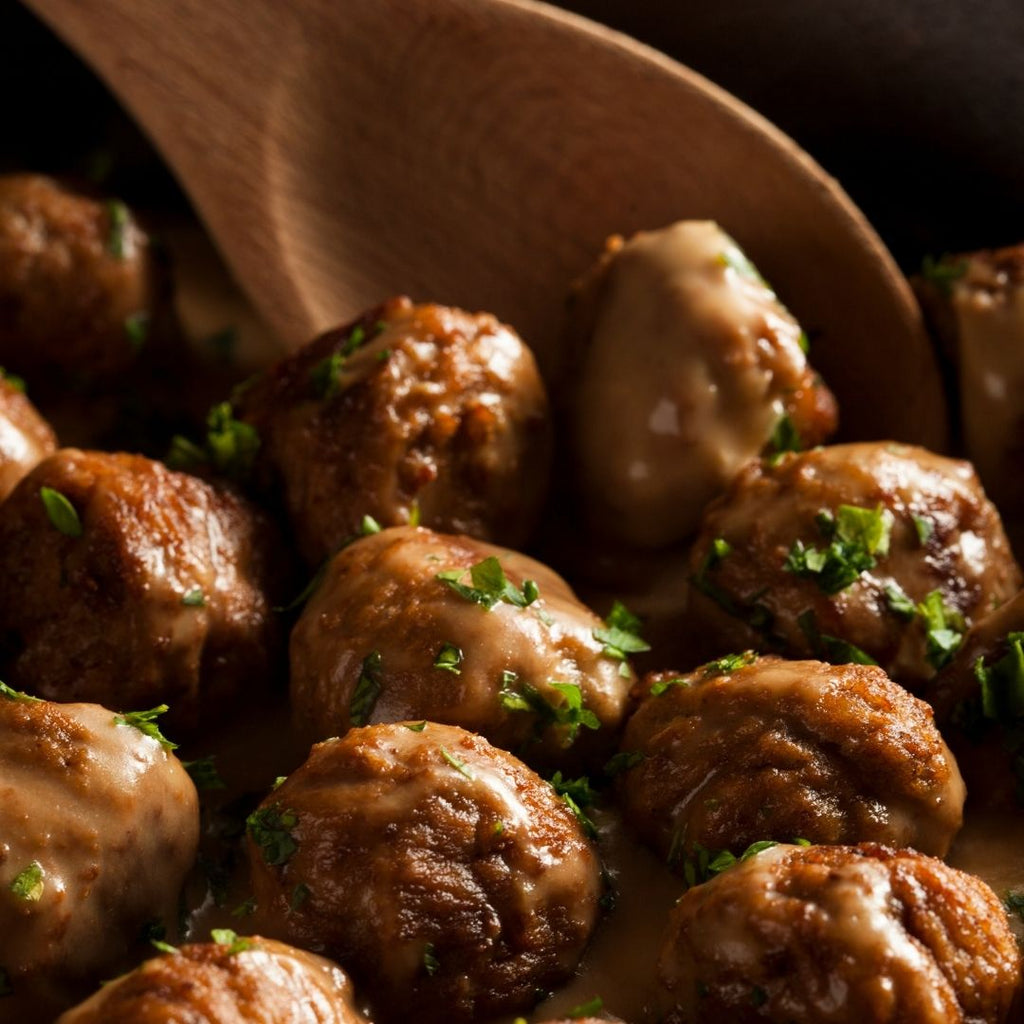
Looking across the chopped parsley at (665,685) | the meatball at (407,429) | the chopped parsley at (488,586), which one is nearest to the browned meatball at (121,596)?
the meatball at (407,429)

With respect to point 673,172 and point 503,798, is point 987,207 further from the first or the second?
point 503,798

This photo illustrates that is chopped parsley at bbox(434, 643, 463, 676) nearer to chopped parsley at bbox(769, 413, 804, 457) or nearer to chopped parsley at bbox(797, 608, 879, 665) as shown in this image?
chopped parsley at bbox(797, 608, 879, 665)

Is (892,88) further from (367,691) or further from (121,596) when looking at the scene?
(121,596)

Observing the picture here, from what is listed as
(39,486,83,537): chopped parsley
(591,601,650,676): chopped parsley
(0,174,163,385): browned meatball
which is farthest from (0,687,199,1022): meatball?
(0,174,163,385): browned meatball

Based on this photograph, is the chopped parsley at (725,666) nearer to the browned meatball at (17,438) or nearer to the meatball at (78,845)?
the meatball at (78,845)

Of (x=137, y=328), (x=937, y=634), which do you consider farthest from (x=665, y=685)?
(x=137, y=328)

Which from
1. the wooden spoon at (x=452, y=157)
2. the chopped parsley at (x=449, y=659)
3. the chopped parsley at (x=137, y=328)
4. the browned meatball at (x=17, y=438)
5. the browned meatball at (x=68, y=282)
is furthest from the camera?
the chopped parsley at (x=137, y=328)

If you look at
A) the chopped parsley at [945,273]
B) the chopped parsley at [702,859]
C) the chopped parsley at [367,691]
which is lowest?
the chopped parsley at [702,859]
